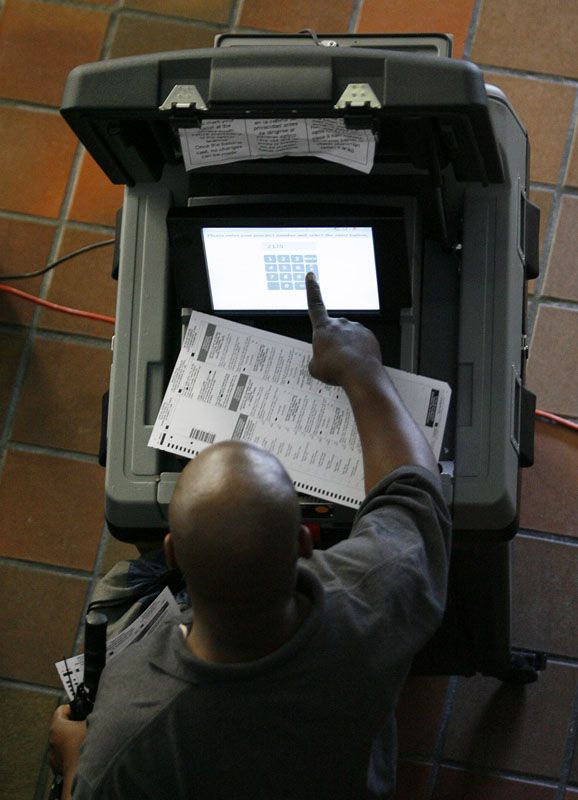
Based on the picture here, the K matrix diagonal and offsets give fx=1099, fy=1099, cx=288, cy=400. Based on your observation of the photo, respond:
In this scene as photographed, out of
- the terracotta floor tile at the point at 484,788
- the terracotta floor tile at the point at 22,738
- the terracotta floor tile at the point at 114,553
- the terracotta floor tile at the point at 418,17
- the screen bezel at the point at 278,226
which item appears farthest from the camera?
the terracotta floor tile at the point at 418,17

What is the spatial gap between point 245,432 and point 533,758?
1.12 metres

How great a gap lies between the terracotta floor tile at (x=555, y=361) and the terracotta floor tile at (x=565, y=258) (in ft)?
0.15

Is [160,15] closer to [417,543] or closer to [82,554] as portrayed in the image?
[82,554]

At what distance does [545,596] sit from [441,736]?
0.37 m

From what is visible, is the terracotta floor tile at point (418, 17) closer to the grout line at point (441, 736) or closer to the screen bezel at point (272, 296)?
the screen bezel at point (272, 296)

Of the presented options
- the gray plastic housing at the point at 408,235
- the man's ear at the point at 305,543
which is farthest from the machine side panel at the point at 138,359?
the man's ear at the point at 305,543

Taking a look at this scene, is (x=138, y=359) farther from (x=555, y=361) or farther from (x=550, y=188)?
(x=550, y=188)

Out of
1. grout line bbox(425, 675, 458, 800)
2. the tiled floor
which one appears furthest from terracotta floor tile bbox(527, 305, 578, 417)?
grout line bbox(425, 675, 458, 800)

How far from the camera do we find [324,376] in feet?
5.11

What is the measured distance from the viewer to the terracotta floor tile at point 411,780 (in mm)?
2242

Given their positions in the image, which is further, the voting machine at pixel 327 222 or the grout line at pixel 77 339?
the grout line at pixel 77 339

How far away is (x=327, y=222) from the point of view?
1530 millimetres

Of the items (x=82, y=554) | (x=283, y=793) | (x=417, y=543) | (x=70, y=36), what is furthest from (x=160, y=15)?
(x=283, y=793)

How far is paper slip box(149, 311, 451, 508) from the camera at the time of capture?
154 centimetres
